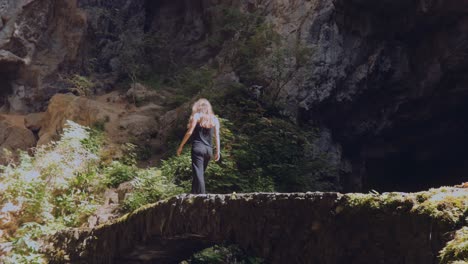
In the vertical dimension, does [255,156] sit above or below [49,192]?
above

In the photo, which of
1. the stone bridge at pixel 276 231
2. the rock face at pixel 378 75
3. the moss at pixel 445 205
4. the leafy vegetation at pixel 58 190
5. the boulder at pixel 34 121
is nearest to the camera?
the moss at pixel 445 205

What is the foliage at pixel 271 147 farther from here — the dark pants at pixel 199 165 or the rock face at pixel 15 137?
the rock face at pixel 15 137

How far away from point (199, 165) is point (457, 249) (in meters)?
4.50

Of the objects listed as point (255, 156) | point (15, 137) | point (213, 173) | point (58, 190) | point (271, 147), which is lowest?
point (58, 190)

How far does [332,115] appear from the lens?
49.3ft

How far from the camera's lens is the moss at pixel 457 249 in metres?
3.22

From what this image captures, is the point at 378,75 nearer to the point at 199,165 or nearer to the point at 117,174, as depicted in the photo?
the point at 117,174

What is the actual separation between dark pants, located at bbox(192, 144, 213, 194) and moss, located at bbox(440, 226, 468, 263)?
430 cm

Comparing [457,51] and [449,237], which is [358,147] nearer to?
[457,51]

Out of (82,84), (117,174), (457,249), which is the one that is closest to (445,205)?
(457,249)

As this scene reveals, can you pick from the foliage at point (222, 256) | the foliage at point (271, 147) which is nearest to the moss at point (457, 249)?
the foliage at point (222, 256)

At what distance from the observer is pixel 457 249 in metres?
3.27

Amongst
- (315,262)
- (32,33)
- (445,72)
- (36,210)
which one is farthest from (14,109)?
(315,262)

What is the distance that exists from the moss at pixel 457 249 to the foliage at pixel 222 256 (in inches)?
191
